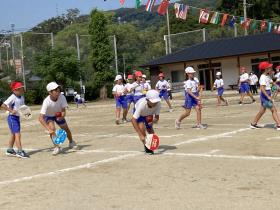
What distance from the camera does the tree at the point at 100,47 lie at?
5469 cm

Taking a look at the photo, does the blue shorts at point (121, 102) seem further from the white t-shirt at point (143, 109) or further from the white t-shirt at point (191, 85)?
the white t-shirt at point (143, 109)

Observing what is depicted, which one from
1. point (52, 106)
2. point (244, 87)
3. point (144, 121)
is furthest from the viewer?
point (244, 87)

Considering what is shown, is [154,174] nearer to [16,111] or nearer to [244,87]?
[16,111]

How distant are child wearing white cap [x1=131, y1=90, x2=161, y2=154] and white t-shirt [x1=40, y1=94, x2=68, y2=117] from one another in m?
1.93

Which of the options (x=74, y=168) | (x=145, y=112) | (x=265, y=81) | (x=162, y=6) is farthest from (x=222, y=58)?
(x=74, y=168)

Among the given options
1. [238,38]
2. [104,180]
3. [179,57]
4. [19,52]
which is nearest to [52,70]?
[19,52]

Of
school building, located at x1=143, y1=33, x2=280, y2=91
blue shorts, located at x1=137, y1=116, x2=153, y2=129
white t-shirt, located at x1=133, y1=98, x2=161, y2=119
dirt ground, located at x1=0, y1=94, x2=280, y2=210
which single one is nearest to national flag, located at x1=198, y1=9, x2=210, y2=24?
dirt ground, located at x1=0, y1=94, x2=280, y2=210

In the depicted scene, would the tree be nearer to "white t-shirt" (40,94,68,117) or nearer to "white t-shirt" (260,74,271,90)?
"white t-shirt" (260,74,271,90)

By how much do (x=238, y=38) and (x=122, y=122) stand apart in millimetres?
34467

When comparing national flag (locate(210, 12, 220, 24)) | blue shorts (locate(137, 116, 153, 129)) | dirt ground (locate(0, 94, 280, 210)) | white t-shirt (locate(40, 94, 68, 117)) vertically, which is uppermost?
national flag (locate(210, 12, 220, 24))

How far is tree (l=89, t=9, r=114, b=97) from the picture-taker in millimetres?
54688

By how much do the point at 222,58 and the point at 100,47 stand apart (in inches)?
540

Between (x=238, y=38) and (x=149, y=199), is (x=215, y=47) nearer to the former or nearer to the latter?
(x=238, y=38)

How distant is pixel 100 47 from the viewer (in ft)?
180
